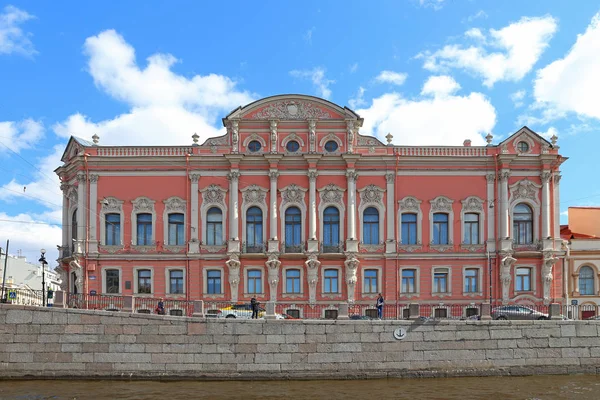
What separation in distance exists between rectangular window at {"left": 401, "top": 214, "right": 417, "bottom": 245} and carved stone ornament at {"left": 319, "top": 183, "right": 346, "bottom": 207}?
340 centimetres

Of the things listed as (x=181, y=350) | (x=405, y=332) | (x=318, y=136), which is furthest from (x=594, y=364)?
(x=318, y=136)

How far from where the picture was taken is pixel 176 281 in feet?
99.9

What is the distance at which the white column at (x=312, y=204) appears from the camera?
1195 inches

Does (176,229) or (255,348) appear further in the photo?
(176,229)

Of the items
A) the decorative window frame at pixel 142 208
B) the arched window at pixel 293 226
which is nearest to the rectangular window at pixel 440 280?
the arched window at pixel 293 226

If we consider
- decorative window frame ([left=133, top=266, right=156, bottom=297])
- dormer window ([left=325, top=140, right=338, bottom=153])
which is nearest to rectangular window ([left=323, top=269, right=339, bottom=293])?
dormer window ([left=325, top=140, right=338, bottom=153])

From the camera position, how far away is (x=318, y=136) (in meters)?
30.9

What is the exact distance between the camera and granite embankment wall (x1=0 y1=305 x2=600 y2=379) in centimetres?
1975

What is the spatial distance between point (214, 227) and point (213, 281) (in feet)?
8.99

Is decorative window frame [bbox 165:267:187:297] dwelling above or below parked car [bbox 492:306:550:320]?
above

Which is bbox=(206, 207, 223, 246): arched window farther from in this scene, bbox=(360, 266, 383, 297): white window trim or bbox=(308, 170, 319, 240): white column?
bbox=(360, 266, 383, 297): white window trim

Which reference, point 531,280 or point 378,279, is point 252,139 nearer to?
point 378,279

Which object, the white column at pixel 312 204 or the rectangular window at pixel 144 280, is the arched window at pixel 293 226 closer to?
the white column at pixel 312 204

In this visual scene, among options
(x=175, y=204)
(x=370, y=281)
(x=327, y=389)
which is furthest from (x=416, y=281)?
(x=327, y=389)
